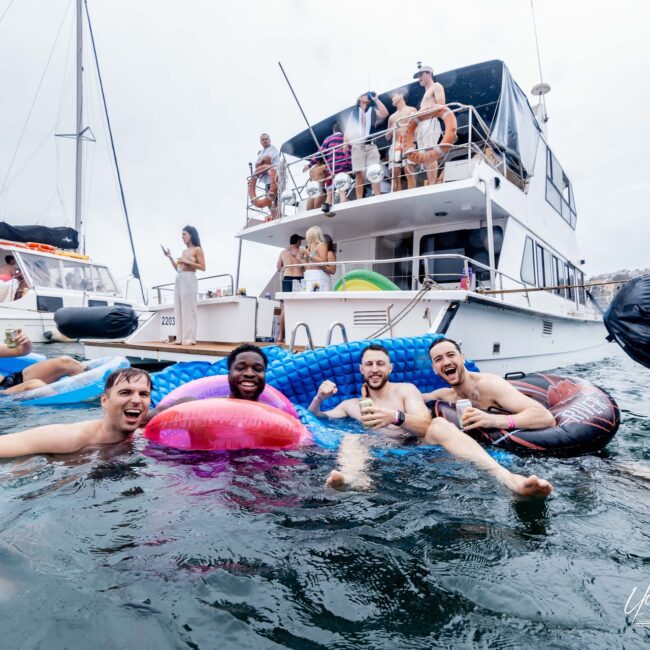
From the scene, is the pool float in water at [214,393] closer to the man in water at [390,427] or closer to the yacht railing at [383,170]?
the man in water at [390,427]

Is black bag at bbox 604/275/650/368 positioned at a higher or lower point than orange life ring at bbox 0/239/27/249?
lower

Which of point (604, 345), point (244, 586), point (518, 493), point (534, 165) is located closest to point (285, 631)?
point (244, 586)

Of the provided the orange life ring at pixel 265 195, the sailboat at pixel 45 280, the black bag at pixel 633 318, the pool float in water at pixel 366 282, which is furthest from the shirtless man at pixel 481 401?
the sailboat at pixel 45 280

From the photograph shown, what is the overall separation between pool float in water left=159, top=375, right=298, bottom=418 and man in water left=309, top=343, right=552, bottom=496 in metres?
0.40

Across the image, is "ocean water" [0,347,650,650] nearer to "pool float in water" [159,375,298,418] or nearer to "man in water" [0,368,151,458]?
"man in water" [0,368,151,458]

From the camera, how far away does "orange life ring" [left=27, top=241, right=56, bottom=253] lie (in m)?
13.1

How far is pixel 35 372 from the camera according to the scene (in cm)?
537

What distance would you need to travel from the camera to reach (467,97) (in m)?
9.15

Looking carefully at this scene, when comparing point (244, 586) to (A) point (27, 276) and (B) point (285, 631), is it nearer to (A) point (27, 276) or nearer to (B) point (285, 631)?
(B) point (285, 631)

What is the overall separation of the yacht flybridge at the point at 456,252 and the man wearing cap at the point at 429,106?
174 millimetres

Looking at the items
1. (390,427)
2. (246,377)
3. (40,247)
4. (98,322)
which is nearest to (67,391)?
(98,322)

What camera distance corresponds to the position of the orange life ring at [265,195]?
9.09 metres

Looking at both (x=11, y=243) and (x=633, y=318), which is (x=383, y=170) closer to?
(x=633, y=318)

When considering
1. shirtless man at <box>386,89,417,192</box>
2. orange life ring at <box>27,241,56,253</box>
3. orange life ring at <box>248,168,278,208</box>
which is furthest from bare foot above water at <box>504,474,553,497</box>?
orange life ring at <box>27,241,56,253</box>
